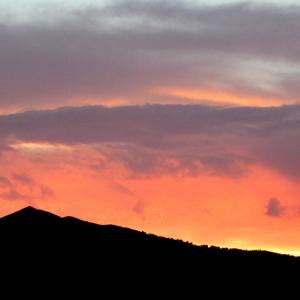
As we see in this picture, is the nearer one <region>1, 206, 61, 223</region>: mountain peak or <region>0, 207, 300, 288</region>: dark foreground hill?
<region>0, 207, 300, 288</region>: dark foreground hill

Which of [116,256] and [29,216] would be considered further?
[29,216]

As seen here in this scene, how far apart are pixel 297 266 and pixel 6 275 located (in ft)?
73.2

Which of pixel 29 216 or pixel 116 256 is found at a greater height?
pixel 29 216

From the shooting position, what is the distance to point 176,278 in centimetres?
6731

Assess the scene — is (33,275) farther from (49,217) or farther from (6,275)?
(49,217)

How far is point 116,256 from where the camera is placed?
69.2 meters

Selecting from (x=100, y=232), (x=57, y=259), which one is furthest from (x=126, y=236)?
(x=57, y=259)

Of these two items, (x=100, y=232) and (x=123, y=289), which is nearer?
(x=123, y=289)

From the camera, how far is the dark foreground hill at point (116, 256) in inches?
2645

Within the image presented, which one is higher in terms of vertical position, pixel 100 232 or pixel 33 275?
pixel 100 232

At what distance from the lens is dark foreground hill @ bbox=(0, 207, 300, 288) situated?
220 ft

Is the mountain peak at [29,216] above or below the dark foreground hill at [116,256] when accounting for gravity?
above

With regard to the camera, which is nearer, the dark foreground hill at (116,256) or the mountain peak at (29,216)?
the dark foreground hill at (116,256)

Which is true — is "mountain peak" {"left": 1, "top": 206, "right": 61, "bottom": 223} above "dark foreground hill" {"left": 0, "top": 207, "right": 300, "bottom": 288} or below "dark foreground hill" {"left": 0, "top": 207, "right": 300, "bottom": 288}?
above
